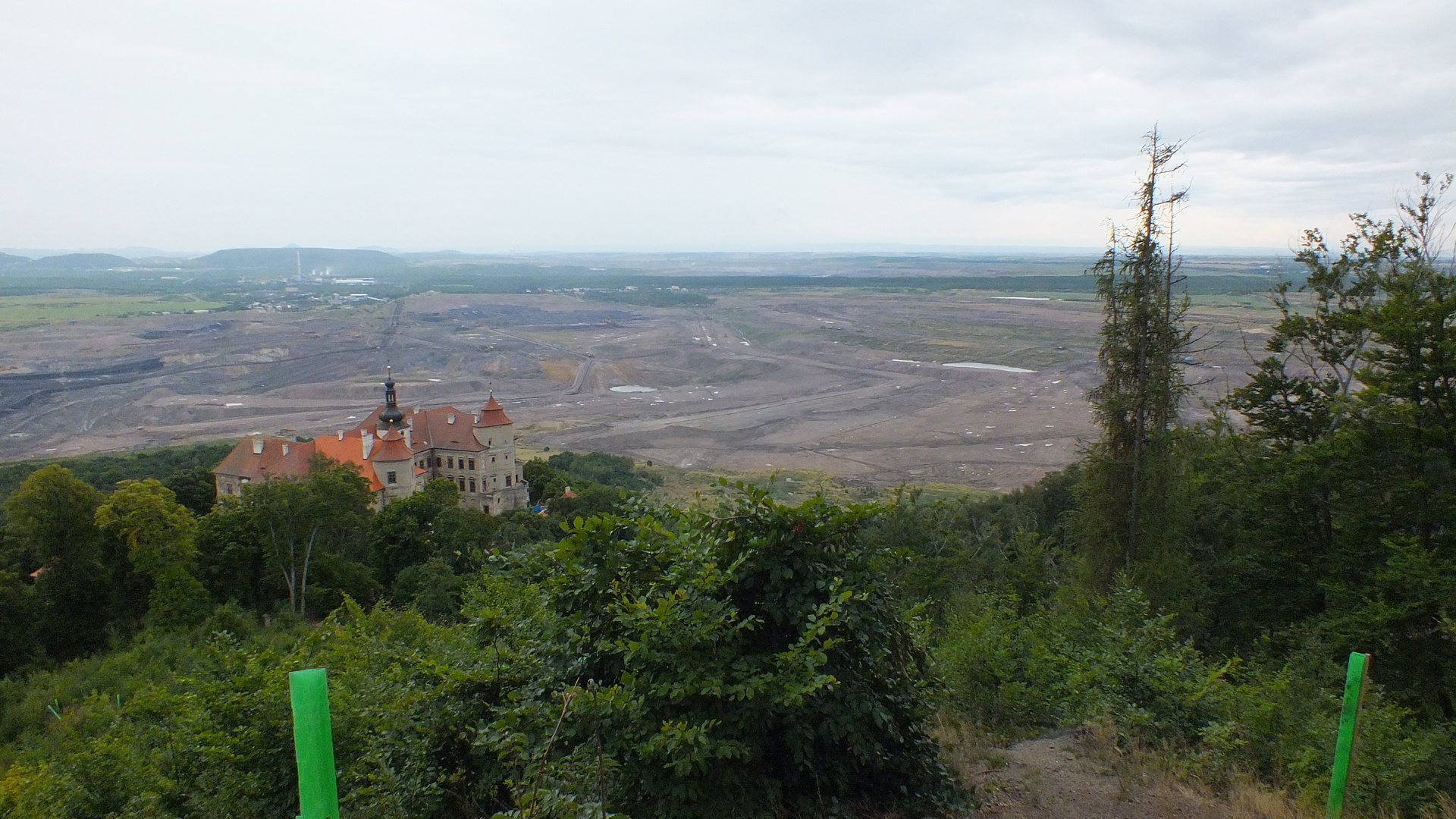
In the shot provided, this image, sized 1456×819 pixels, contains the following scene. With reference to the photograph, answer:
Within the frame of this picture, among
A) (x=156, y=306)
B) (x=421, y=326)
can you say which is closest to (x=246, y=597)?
(x=421, y=326)

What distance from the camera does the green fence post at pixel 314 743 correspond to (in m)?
3.14

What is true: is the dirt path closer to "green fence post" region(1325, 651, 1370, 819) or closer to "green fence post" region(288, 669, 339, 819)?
"green fence post" region(1325, 651, 1370, 819)

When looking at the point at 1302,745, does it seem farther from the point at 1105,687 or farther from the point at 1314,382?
the point at 1314,382

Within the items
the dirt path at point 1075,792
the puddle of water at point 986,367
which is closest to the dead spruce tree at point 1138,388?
the dirt path at point 1075,792

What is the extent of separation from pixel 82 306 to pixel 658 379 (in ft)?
385

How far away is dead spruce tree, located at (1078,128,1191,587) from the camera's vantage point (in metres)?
14.1

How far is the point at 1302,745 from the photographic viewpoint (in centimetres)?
723

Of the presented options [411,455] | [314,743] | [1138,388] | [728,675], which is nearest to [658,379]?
[411,455]

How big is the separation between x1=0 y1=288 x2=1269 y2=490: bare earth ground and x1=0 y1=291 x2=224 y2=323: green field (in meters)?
7.99

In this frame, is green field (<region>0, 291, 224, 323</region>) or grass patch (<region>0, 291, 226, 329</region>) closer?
grass patch (<region>0, 291, 226, 329</region>)

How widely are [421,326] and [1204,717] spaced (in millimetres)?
116380

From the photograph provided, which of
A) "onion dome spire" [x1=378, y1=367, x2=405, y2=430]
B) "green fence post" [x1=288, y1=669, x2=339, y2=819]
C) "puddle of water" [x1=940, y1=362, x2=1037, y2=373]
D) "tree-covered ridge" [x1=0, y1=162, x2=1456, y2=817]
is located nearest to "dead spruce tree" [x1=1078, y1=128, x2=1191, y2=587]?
"tree-covered ridge" [x1=0, y1=162, x2=1456, y2=817]

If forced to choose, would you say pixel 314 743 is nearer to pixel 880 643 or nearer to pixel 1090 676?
pixel 880 643

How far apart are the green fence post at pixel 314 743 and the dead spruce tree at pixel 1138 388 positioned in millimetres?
13911
